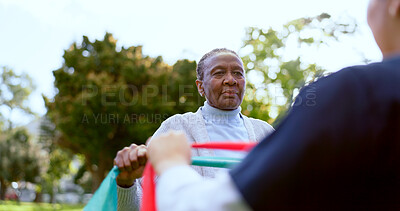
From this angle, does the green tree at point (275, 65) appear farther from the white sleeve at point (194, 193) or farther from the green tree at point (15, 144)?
the green tree at point (15, 144)

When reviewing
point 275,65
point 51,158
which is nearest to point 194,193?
point 275,65

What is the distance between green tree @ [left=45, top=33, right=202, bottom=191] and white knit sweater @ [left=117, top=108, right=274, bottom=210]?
20.3 metres

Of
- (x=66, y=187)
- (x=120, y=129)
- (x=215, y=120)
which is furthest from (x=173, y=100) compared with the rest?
(x=66, y=187)

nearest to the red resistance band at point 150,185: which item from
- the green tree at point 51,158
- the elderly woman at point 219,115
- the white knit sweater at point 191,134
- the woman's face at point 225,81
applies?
the white knit sweater at point 191,134

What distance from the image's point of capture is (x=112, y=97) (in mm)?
22953

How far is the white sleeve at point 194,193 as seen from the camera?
969mm

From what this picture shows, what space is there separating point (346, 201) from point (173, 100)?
23698 millimetres

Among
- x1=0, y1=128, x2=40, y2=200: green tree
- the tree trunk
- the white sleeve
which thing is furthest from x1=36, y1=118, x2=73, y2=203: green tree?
the white sleeve

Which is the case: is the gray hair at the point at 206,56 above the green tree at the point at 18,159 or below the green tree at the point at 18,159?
above

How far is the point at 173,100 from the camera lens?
24.6m

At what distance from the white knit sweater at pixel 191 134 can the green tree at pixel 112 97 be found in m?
20.3

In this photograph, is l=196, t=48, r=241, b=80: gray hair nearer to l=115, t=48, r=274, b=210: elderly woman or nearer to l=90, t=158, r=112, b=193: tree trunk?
l=115, t=48, r=274, b=210: elderly woman

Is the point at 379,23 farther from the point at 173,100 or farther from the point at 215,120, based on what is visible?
the point at 173,100

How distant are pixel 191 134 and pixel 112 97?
20761 mm
